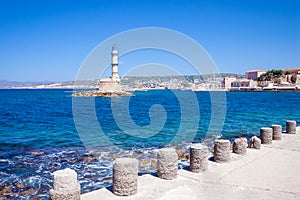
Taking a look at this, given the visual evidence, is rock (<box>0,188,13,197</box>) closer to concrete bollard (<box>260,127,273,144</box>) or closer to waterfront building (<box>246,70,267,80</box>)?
concrete bollard (<box>260,127,273,144</box>)

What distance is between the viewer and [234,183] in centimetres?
679

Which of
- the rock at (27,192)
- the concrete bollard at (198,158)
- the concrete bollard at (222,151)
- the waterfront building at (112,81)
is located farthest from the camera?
the waterfront building at (112,81)

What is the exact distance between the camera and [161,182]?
686 centimetres

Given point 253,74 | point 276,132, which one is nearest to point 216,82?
point 253,74

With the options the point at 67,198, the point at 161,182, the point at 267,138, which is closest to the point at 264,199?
the point at 161,182

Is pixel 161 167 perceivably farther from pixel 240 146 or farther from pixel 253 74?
pixel 253 74

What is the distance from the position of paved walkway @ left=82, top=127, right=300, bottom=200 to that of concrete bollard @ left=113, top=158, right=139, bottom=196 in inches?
5.6

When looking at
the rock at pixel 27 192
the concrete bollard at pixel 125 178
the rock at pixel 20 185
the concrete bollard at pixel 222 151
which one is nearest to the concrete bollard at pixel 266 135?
the concrete bollard at pixel 222 151

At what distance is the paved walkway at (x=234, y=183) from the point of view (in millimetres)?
5965

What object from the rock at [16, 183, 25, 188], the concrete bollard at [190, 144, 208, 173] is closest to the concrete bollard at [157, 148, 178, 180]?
the concrete bollard at [190, 144, 208, 173]

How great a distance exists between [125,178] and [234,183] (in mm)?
2725

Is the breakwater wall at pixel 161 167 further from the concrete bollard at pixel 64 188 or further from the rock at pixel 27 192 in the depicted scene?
the rock at pixel 27 192

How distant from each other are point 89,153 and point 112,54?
3424 inches

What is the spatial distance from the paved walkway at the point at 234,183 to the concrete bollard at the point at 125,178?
143 millimetres
